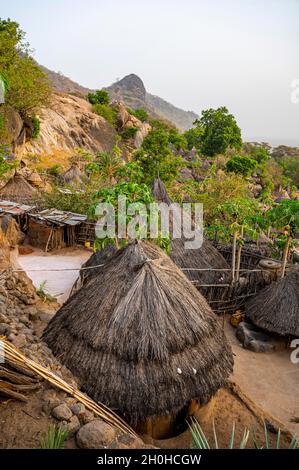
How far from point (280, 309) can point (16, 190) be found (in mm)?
15591

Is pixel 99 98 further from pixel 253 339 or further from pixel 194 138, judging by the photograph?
pixel 253 339

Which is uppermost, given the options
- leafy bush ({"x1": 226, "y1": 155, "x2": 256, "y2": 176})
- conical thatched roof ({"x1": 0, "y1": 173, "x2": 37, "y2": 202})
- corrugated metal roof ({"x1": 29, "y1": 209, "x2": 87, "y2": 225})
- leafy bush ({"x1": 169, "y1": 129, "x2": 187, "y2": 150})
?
leafy bush ({"x1": 169, "y1": 129, "x2": 187, "y2": 150})

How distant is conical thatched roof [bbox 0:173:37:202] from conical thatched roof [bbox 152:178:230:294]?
10593mm

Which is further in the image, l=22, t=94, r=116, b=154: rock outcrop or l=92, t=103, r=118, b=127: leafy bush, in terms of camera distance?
l=92, t=103, r=118, b=127: leafy bush

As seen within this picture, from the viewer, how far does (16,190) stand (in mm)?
19266

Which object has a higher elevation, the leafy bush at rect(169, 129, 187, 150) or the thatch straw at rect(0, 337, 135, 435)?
the leafy bush at rect(169, 129, 187, 150)

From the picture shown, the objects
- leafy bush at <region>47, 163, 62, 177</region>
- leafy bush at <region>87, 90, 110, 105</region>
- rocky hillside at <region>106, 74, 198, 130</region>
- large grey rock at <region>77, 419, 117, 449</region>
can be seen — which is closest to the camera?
large grey rock at <region>77, 419, 117, 449</region>

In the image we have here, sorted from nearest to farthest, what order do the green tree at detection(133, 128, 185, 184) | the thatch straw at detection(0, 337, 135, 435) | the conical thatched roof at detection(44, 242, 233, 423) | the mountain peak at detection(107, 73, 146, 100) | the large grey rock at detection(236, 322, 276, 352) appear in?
the thatch straw at detection(0, 337, 135, 435) → the conical thatched roof at detection(44, 242, 233, 423) → the large grey rock at detection(236, 322, 276, 352) → the green tree at detection(133, 128, 185, 184) → the mountain peak at detection(107, 73, 146, 100)

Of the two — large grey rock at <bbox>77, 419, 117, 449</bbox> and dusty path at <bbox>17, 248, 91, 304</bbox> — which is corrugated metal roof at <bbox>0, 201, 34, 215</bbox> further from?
large grey rock at <bbox>77, 419, 117, 449</bbox>

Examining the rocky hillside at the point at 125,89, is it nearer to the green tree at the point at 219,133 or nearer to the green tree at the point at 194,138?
the green tree at the point at 194,138

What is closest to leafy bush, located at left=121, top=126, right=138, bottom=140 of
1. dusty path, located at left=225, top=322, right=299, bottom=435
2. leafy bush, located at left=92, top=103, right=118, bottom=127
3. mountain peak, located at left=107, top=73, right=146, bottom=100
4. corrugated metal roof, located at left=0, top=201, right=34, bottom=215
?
leafy bush, located at left=92, top=103, right=118, bottom=127

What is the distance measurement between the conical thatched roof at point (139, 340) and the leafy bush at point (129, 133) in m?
40.4

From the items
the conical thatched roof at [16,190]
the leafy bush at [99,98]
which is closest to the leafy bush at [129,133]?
the leafy bush at [99,98]

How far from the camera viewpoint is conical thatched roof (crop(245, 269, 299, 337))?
27.7 ft
